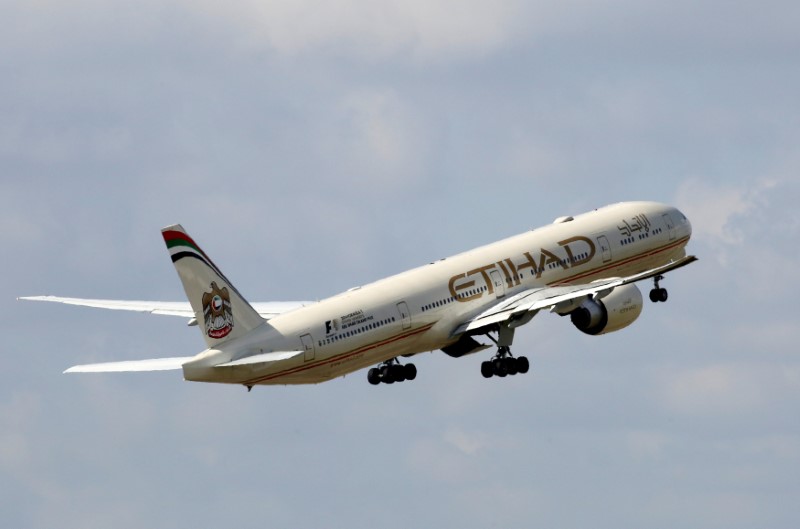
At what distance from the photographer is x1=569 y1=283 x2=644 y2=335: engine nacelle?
84562 mm

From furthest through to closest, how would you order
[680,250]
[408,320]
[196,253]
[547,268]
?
[680,250] < [547,268] < [408,320] < [196,253]

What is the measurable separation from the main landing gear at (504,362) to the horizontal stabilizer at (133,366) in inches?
612

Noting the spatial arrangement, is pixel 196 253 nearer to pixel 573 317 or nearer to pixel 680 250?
pixel 573 317

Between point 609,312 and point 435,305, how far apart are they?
332 inches

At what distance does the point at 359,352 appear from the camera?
7800 cm

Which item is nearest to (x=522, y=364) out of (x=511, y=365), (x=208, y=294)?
(x=511, y=365)

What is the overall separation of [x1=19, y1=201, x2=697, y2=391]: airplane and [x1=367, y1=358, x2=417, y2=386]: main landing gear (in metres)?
0.04

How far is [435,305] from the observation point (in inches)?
3196

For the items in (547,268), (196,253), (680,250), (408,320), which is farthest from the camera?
(680,250)

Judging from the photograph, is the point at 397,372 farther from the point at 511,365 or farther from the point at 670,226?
the point at 670,226

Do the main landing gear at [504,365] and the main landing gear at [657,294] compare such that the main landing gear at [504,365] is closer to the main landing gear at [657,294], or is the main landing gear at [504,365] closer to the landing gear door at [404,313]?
the landing gear door at [404,313]

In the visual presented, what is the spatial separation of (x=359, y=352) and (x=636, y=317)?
14.6 metres

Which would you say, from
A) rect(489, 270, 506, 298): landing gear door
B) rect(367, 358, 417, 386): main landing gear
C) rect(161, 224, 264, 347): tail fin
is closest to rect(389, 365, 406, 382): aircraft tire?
rect(367, 358, 417, 386): main landing gear

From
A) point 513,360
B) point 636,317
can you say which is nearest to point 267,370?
point 513,360
